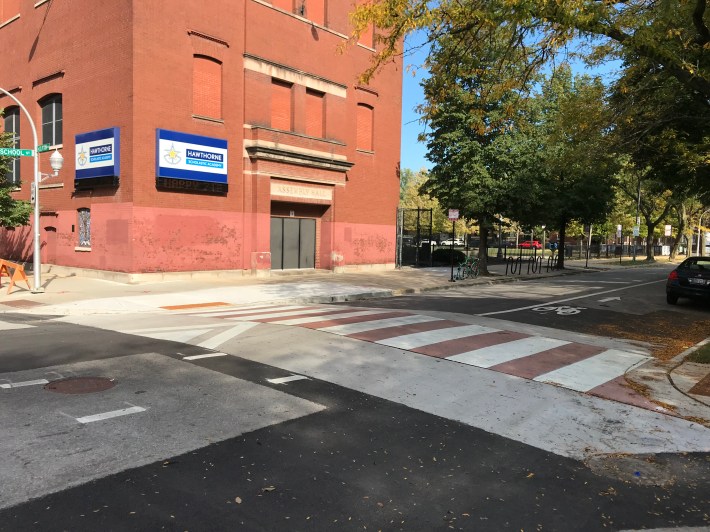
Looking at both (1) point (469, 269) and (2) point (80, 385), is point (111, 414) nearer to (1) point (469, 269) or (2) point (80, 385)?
(2) point (80, 385)

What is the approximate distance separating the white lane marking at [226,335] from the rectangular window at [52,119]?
55.9 feet

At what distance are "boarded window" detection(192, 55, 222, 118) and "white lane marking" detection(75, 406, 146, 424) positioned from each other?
16718 mm

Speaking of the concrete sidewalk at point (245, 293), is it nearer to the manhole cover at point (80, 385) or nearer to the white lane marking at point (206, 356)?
the white lane marking at point (206, 356)

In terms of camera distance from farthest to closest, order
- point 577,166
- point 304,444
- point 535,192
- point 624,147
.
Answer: point 535,192
point 577,166
point 624,147
point 304,444

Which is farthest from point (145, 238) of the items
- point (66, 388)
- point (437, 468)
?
point (437, 468)

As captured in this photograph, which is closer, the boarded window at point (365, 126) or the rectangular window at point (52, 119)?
the rectangular window at point (52, 119)

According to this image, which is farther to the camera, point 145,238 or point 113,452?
point 145,238

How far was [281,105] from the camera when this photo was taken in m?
23.0

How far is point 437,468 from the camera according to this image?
426 cm

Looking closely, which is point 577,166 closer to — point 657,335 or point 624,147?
point 624,147

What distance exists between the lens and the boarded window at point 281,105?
74.4 ft

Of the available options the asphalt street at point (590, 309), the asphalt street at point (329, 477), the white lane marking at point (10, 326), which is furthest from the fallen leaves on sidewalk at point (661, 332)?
the white lane marking at point (10, 326)

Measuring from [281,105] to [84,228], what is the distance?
380 inches

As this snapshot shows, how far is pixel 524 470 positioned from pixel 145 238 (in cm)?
1687
